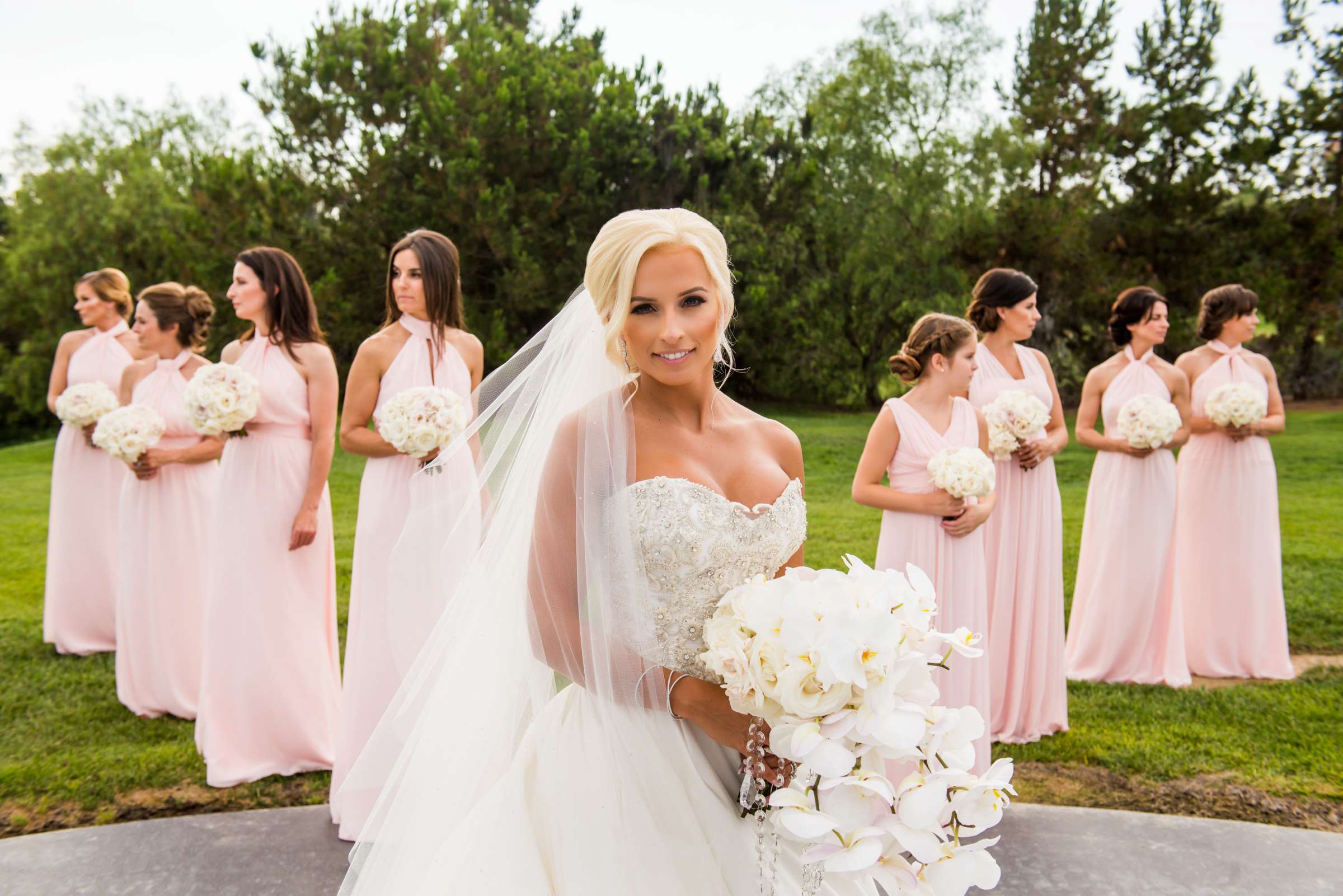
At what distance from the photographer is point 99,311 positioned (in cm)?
877

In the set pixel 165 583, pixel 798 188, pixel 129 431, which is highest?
pixel 798 188

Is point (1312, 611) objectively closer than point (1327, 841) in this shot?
No

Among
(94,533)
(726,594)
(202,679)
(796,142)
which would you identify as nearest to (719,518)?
(726,594)

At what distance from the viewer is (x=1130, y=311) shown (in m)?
7.88

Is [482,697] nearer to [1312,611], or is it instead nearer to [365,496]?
[365,496]

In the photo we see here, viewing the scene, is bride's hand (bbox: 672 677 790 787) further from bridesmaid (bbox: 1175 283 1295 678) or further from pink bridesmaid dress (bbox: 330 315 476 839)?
bridesmaid (bbox: 1175 283 1295 678)

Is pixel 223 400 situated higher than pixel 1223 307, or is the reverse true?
pixel 1223 307

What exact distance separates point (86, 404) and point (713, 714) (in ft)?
24.5

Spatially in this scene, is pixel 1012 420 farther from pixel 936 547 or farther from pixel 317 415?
pixel 317 415

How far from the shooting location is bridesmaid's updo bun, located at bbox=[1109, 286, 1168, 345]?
7.75 metres

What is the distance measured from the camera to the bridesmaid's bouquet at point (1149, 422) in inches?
295

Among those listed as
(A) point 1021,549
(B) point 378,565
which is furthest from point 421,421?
(A) point 1021,549

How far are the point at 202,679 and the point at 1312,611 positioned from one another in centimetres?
952

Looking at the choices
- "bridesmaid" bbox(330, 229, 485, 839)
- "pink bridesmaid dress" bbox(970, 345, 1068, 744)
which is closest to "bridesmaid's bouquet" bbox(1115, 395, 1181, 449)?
"pink bridesmaid dress" bbox(970, 345, 1068, 744)
